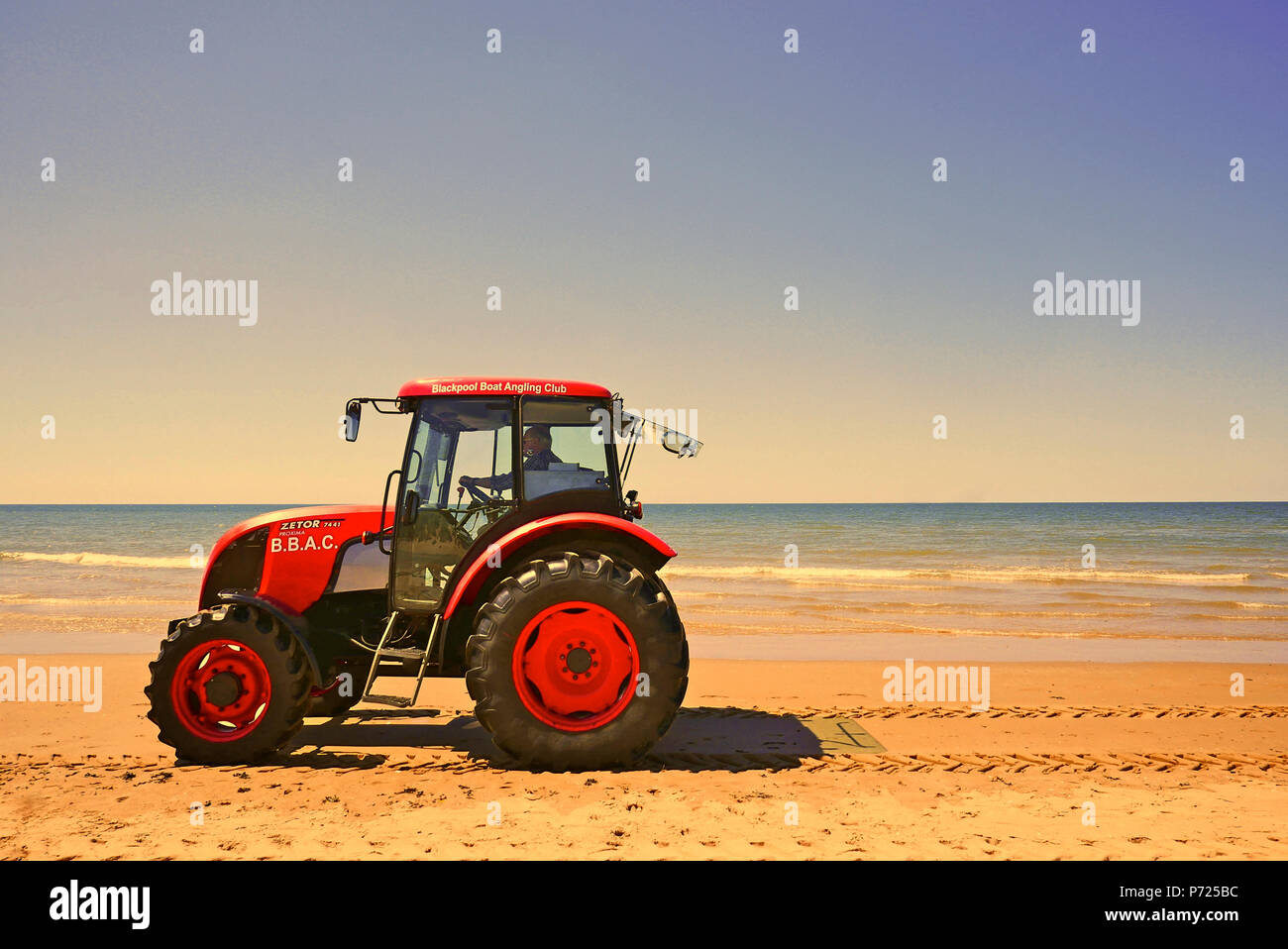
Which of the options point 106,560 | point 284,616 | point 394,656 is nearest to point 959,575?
point 394,656

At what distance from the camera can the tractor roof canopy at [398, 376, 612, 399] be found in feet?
19.1

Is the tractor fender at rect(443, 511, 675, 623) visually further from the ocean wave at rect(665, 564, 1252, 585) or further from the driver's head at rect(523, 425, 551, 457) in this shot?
the ocean wave at rect(665, 564, 1252, 585)

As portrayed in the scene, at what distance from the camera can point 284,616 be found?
18.6ft

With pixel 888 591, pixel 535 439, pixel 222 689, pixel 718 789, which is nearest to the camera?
pixel 718 789

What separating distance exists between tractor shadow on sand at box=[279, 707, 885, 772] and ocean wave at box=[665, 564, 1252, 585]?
13033 millimetres

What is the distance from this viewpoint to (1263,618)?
47.2 feet

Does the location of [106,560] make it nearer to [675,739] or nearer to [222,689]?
[222,689]

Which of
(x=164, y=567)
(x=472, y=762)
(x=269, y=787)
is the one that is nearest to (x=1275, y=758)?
(x=472, y=762)

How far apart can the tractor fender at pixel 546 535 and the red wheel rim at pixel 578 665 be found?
48cm

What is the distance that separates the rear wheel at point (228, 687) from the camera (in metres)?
5.53

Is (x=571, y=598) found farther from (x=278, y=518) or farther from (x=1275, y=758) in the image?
(x=1275, y=758)

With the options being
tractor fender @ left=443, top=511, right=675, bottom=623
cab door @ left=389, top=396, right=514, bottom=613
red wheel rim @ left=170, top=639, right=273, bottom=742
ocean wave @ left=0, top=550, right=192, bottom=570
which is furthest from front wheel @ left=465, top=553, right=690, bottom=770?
ocean wave @ left=0, top=550, right=192, bottom=570

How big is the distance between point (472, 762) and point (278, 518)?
2222 mm

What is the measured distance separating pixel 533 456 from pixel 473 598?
1.03 metres
